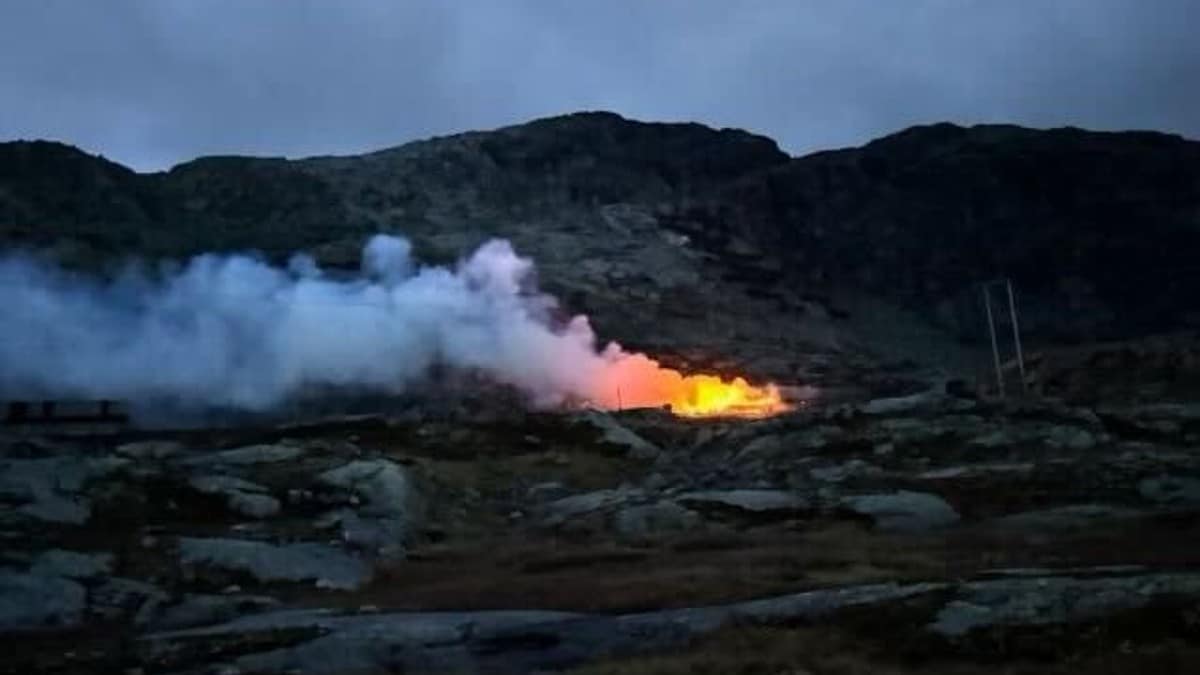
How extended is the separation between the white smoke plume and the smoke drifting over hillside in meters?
0.18

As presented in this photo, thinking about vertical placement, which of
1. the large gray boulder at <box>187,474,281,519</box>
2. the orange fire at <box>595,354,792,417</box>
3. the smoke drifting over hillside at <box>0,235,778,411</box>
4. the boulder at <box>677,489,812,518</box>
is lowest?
the boulder at <box>677,489,812,518</box>

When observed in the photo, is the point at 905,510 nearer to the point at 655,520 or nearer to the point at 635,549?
the point at 655,520

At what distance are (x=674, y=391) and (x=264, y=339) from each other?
2002 inches

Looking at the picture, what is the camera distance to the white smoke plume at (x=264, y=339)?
13262 centimetres

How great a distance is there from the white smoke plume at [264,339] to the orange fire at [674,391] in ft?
2.11

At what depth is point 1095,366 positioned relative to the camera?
11200 centimetres

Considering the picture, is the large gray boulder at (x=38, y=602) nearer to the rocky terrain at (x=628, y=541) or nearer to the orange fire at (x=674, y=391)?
the rocky terrain at (x=628, y=541)

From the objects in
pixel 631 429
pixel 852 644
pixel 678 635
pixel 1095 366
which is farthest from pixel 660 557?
pixel 1095 366

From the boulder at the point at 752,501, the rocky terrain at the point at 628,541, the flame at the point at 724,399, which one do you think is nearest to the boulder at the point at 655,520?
the rocky terrain at the point at 628,541

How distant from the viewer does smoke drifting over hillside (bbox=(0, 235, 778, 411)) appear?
13275 cm

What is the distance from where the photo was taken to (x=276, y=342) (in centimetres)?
14025

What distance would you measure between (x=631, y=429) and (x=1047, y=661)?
277 ft

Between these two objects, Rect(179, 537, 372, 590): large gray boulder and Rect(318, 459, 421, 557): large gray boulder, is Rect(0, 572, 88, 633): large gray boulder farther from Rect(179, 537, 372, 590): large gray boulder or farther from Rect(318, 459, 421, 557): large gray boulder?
Rect(318, 459, 421, 557): large gray boulder

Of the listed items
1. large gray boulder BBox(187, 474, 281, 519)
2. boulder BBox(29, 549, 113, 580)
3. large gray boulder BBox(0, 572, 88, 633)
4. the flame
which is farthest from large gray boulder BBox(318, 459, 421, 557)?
the flame
